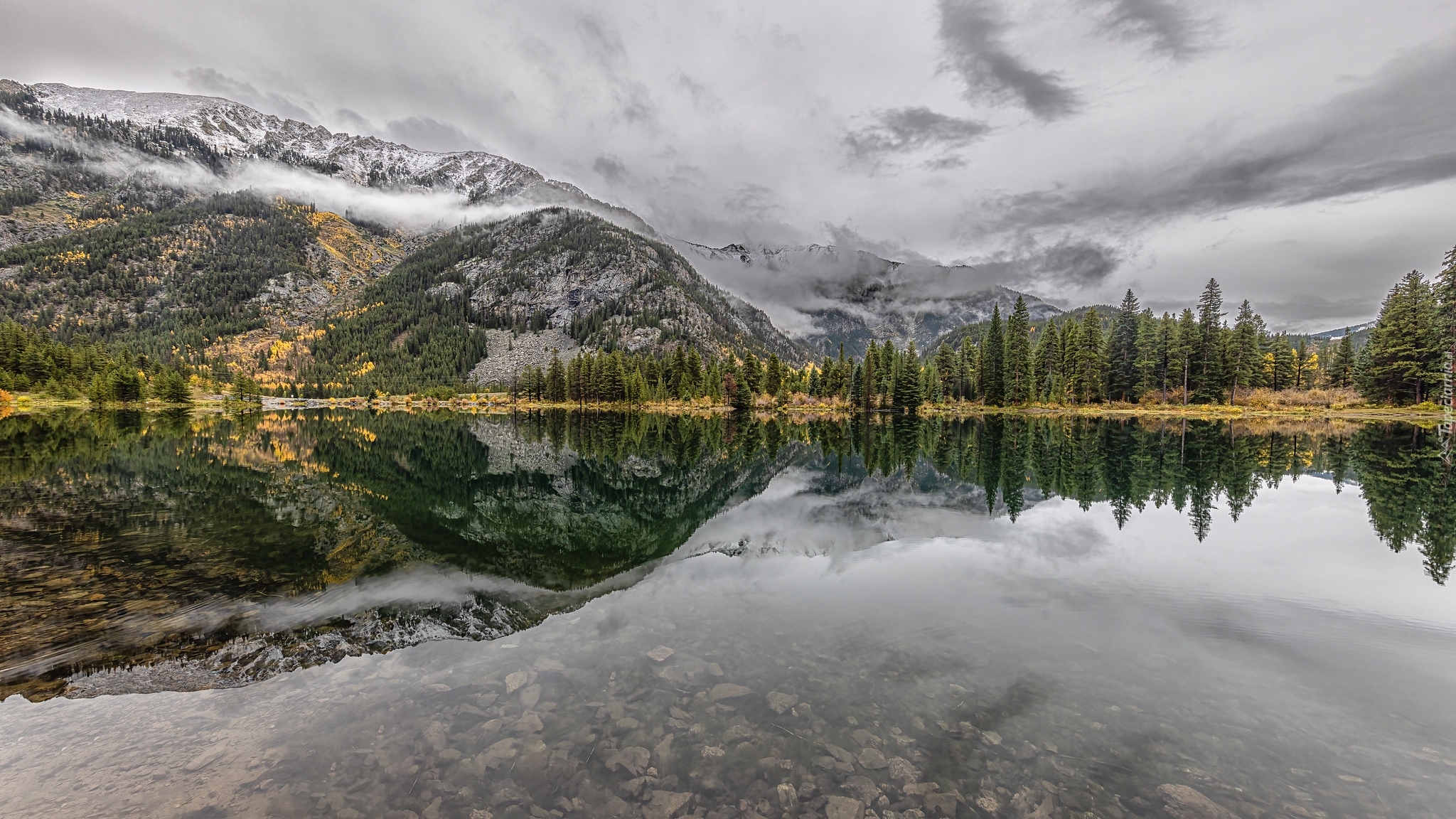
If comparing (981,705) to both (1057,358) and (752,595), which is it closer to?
(752,595)

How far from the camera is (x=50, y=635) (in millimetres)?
9234

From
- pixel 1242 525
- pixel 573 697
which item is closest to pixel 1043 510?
pixel 1242 525

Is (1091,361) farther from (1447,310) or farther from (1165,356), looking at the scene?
(1447,310)

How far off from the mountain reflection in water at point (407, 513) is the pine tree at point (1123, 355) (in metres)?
43.5

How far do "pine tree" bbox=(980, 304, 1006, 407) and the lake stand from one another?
263ft

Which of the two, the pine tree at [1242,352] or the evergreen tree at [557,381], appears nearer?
the pine tree at [1242,352]

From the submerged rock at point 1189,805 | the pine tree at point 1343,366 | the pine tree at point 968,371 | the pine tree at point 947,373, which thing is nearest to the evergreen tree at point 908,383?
the pine tree at point 947,373

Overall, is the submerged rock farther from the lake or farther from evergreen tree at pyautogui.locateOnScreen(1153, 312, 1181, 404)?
evergreen tree at pyautogui.locateOnScreen(1153, 312, 1181, 404)

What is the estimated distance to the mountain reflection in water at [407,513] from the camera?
9.71 m

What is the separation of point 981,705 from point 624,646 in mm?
5517

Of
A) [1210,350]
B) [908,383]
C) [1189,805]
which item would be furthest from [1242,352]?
[1189,805]

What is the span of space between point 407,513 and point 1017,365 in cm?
9971

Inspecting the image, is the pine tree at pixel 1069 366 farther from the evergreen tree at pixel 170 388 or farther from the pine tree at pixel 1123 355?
the evergreen tree at pixel 170 388

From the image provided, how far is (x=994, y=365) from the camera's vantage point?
328ft
